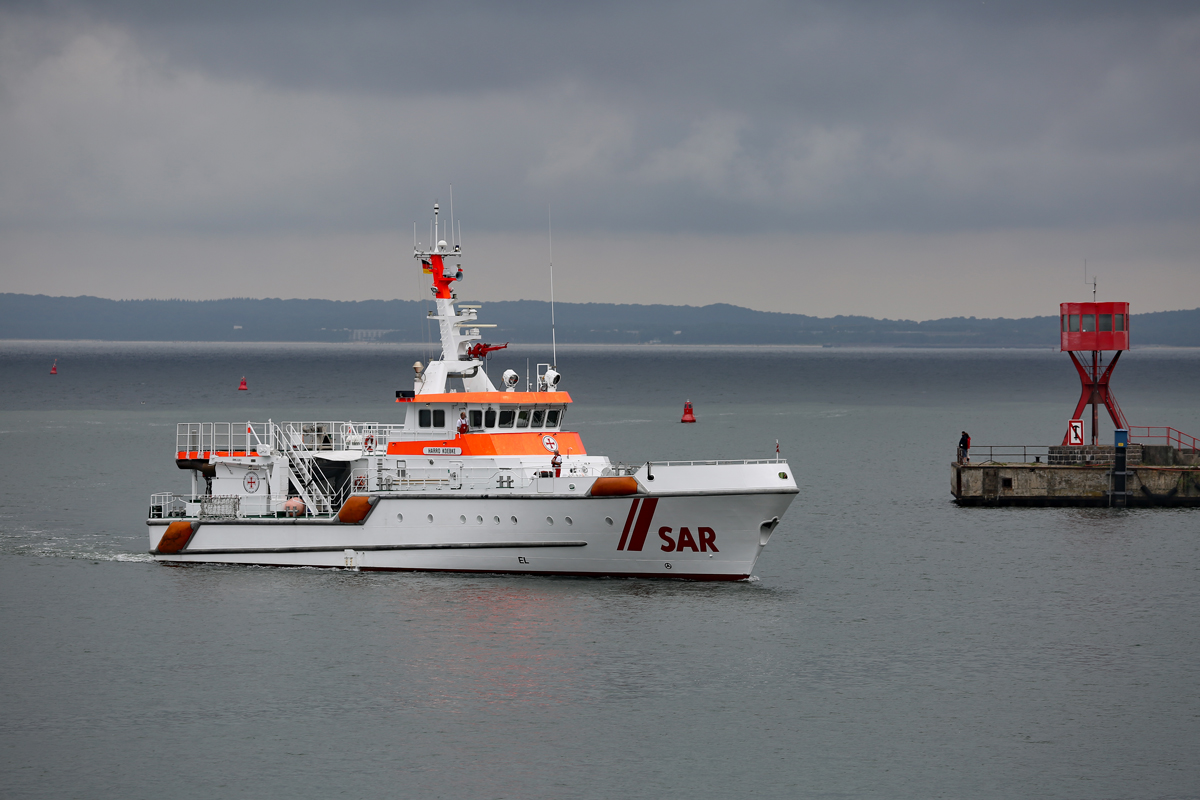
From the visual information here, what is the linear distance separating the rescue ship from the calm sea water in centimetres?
72

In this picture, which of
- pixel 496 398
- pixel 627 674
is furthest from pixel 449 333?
pixel 627 674

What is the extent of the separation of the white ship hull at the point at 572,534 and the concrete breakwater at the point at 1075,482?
72.6 feet

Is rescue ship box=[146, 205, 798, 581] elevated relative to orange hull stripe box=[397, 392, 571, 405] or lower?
lower

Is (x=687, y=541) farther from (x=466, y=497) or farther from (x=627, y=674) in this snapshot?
(x=627, y=674)

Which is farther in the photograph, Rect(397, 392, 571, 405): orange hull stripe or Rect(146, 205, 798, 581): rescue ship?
Rect(397, 392, 571, 405): orange hull stripe

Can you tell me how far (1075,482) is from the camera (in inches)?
1991

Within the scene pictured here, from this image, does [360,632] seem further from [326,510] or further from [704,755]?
[704,755]

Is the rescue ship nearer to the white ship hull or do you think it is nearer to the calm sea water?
the white ship hull

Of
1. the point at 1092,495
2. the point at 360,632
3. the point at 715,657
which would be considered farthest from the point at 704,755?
the point at 1092,495

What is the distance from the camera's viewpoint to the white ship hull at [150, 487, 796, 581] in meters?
31.4

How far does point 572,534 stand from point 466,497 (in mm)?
2705

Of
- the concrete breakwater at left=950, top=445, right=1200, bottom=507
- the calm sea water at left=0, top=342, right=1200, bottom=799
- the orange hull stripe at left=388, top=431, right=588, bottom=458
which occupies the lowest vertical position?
the calm sea water at left=0, top=342, right=1200, bottom=799

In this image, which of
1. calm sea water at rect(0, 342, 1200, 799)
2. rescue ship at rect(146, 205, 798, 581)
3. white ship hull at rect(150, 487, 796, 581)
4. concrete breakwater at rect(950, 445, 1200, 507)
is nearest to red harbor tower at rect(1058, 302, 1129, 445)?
concrete breakwater at rect(950, 445, 1200, 507)

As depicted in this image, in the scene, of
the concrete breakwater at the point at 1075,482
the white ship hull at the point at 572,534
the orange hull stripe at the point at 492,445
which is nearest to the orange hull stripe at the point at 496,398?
the orange hull stripe at the point at 492,445
